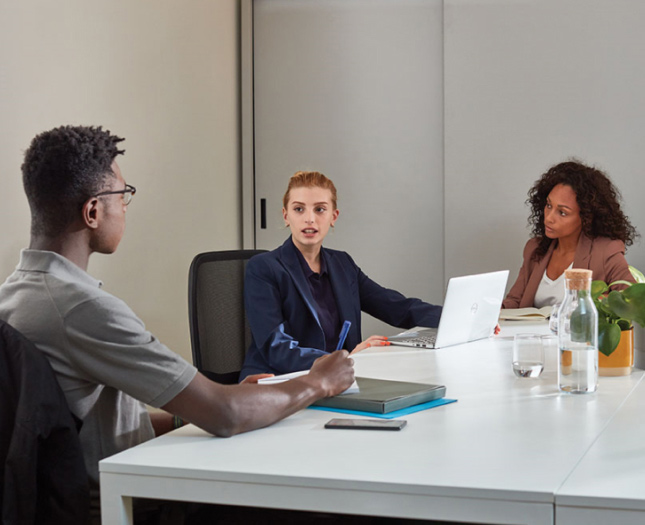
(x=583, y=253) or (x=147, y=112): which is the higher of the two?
(x=147, y=112)

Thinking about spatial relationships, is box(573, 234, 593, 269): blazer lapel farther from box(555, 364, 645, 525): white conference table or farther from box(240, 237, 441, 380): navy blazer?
box(555, 364, 645, 525): white conference table

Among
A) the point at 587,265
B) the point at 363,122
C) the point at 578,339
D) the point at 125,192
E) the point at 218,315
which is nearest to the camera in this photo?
the point at 125,192

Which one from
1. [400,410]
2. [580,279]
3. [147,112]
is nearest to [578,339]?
[580,279]

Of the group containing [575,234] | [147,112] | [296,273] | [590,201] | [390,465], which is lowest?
[390,465]

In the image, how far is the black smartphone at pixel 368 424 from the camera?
1300 mm

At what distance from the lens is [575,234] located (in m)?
3.32

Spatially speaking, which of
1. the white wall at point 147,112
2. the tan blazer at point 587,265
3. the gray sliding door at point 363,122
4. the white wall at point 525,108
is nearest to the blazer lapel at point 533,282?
the tan blazer at point 587,265

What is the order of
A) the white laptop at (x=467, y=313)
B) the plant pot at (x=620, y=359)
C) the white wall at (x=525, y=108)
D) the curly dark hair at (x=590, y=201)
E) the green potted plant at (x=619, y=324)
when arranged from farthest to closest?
1. the white wall at (x=525, y=108)
2. the curly dark hair at (x=590, y=201)
3. the white laptop at (x=467, y=313)
4. the plant pot at (x=620, y=359)
5. the green potted plant at (x=619, y=324)

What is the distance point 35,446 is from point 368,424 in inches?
21.0

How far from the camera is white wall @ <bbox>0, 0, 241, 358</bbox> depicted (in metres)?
2.59

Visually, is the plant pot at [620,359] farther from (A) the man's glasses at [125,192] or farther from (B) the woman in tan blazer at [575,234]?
(B) the woman in tan blazer at [575,234]

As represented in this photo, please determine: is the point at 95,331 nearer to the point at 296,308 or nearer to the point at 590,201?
the point at 296,308

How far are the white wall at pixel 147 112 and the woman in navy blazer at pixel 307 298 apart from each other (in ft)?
2.71

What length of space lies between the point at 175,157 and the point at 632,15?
2215 mm
